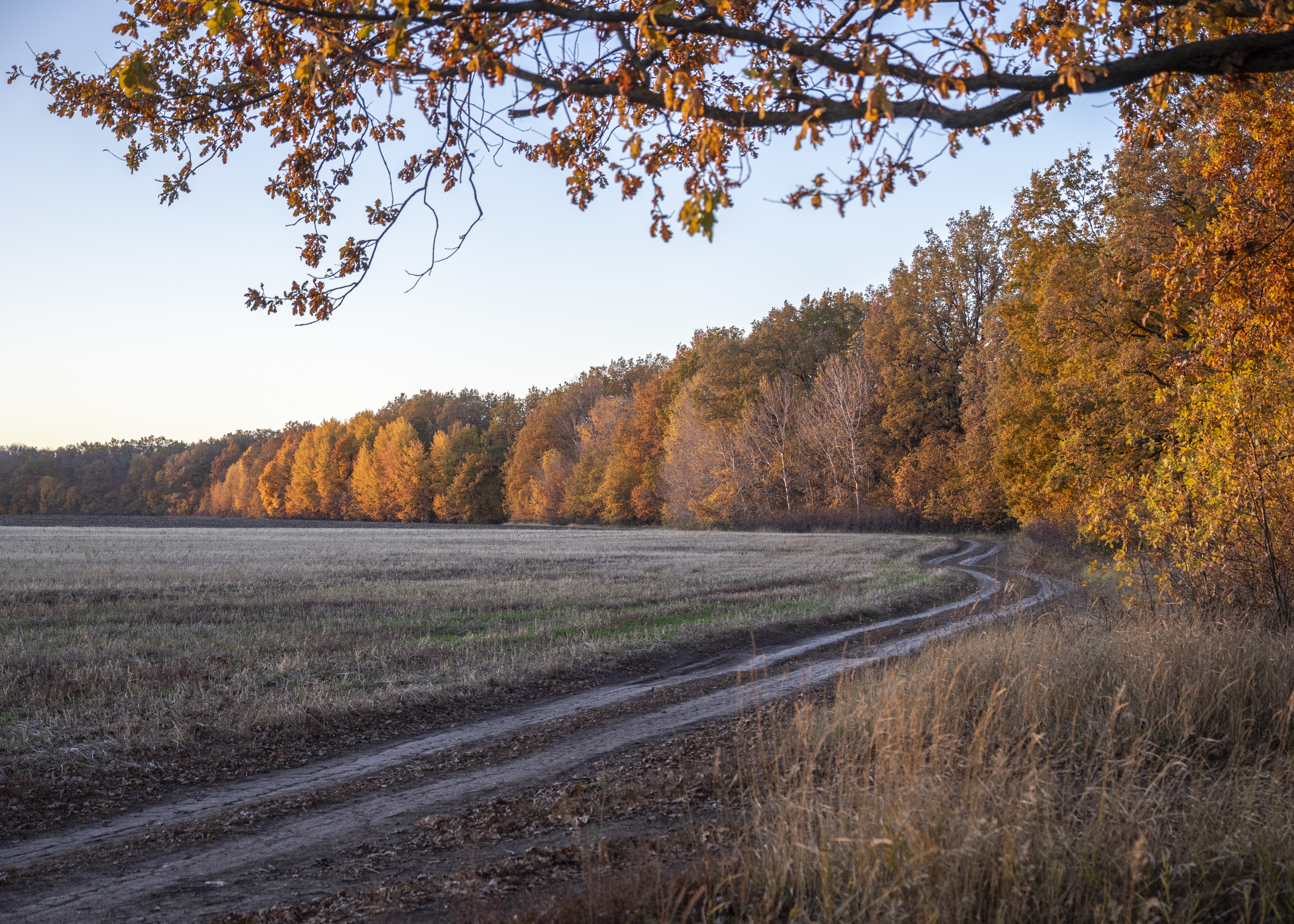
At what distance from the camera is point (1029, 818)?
152 inches

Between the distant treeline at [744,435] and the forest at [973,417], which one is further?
the distant treeline at [744,435]

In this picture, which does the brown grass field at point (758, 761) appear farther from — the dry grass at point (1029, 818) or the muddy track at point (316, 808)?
the muddy track at point (316, 808)

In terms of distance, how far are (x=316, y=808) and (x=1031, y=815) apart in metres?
5.24

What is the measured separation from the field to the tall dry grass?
16.5 ft

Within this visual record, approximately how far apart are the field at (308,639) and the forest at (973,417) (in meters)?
7.59

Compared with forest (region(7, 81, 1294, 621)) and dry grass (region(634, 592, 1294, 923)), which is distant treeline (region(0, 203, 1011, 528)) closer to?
forest (region(7, 81, 1294, 621))

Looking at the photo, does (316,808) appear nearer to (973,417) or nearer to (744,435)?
(973,417)

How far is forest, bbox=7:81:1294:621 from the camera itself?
9.52 meters

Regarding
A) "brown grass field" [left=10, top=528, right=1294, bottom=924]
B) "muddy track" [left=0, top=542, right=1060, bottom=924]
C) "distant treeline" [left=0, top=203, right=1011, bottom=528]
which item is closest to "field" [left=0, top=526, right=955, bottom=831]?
"brown grass field" [left=10, top=528, right=1294, bottom=924]

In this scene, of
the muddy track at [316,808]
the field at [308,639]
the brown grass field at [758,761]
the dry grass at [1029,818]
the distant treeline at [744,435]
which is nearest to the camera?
the dry grass at [1029,818]

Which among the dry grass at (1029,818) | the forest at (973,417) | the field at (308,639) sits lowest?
the field at (308,639)

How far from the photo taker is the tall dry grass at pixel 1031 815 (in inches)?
139

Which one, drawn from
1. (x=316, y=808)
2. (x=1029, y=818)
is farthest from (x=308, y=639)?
(x=1029, y=818)

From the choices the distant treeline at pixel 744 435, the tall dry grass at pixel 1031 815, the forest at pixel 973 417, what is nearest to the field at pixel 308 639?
the tall dry grass at pixel 1031 815
